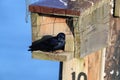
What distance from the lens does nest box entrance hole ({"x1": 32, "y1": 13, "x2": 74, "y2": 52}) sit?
382 centimetres

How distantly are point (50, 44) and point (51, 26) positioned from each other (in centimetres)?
27

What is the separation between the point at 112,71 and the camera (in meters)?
4.23

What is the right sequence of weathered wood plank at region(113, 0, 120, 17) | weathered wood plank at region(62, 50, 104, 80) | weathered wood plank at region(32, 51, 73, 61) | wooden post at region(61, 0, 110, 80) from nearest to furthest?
weathered wood plank at region(32, 51, 73, 61) → wooden post at region(61, 0, 110, 80) → weathered wood plank at region(62, 50, 104, 80) → weathered wood plank at region(113, 0, 120, 17)

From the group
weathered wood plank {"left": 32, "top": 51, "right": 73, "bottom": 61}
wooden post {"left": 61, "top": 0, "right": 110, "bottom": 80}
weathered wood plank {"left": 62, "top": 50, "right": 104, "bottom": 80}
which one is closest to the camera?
weathered wood plank {"left": 32, "top": 51, "right": 73, "bottom": 61}

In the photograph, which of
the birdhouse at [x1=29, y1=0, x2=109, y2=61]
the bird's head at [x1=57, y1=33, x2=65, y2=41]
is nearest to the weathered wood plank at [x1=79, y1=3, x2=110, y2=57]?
the birdhouse at [x1=29, y1=0, x2=109, y2=61]

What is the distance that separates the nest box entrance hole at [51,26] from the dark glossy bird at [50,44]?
7 centimetres

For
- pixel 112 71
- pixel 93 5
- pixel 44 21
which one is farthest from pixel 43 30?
pixel 112 71

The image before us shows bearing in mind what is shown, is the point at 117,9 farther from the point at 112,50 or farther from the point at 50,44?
the point at 50,44

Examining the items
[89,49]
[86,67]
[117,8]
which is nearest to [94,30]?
[89,49]

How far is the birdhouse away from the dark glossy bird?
0.03 metres

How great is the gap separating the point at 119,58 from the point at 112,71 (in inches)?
4.7

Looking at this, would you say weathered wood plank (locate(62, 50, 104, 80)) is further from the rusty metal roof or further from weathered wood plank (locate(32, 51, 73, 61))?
the rusty metal roof

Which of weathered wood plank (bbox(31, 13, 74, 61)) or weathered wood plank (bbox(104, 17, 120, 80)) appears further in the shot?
weathered wood plank (bbox(104, 17, 120, 80))

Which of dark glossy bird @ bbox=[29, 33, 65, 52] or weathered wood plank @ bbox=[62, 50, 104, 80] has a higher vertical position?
dark glossy bird @ bbox=[29, 33, 65, 52]
